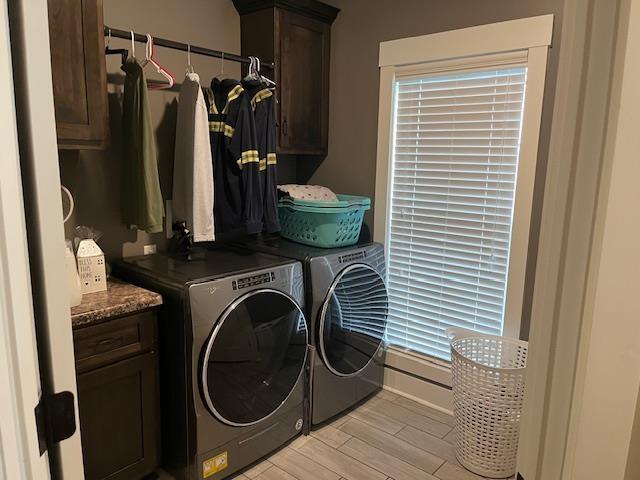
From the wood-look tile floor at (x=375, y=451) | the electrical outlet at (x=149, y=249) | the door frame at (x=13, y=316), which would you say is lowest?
the wood-look tile floor at (x=375, y=451)

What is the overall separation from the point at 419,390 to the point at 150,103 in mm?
2262

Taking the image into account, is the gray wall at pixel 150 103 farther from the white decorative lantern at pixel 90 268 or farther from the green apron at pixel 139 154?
the white decorative lantern at pixel 90 268

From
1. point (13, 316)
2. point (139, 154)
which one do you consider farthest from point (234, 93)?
point (13, 316)

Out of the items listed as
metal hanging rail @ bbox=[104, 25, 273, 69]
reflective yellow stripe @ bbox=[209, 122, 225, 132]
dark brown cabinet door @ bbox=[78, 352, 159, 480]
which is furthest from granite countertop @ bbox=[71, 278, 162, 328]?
metal hanging rail @ bbox=[104, 25, 273, 69]

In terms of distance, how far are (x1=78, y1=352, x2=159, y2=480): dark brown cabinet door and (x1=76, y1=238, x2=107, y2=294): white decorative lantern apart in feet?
1.18

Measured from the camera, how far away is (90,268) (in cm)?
200

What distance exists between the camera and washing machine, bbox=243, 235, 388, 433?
8.08 ft

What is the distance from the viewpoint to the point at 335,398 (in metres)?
2.65

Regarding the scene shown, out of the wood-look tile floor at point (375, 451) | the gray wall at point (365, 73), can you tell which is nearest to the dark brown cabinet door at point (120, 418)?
the wood-look tile floor at point (375, 451)

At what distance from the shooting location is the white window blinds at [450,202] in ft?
8.18

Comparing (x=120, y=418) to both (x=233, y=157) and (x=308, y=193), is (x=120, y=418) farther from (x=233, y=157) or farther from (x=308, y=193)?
(x=308, y=193)

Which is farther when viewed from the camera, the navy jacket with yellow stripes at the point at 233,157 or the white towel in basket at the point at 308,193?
the white towel in basket at the point at 308,193

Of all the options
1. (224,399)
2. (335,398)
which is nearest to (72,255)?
(224,399)

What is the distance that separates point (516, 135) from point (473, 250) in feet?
2.13
